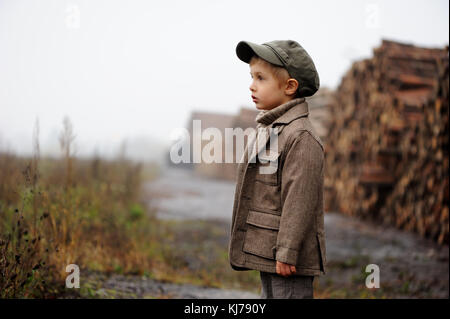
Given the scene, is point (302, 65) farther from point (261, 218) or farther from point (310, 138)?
point (261, 218)

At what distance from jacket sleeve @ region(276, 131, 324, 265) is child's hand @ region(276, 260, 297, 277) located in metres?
0.04

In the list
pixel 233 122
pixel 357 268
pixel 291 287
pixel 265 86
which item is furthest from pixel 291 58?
pixel 233 122

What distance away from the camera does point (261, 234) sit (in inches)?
81.0

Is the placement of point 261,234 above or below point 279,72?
below

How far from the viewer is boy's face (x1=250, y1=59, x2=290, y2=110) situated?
2.12 m

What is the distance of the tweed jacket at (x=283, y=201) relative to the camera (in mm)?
1938

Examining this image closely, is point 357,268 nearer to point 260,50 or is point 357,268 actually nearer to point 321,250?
point 321,250

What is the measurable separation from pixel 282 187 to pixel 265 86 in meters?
0.57
